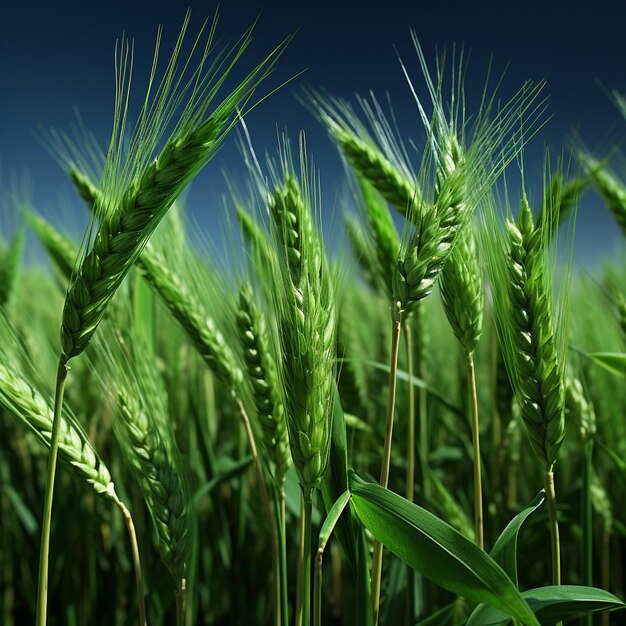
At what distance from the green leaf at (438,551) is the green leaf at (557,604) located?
1.3 inches

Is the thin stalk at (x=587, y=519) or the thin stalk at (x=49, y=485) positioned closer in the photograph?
the thin stalk at (x=49, y=485)

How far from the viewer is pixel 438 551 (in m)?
0.55

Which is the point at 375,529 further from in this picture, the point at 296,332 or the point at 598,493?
the point at 598,493

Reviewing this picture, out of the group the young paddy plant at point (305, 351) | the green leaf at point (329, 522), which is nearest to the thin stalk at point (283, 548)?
the young paddy plant at point (305, 351)

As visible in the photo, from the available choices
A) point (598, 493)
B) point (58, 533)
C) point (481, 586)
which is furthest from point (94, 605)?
point (481, 586)

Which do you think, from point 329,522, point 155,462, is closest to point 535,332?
point 329,522

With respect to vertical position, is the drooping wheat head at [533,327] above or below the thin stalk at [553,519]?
above

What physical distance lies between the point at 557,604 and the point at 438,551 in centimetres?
14

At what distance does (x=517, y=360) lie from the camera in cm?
66

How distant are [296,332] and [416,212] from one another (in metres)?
0.19

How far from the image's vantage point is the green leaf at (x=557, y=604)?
0.58 m

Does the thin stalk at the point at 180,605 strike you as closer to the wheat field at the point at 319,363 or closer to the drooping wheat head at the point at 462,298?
the wheat field at the point at 319,363

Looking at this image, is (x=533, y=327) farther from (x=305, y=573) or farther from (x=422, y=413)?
(x=422, y=413)

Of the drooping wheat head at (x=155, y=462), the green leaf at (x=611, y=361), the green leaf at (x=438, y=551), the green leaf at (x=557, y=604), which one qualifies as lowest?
the green leaf at (x=557, y=604)
